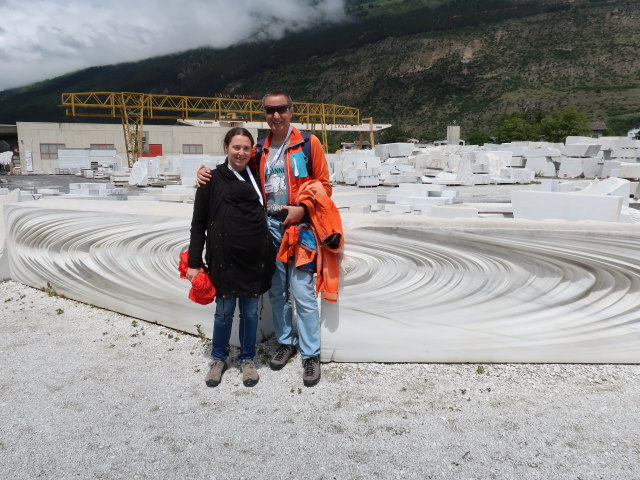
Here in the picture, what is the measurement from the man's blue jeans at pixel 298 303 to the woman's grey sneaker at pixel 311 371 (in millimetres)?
32

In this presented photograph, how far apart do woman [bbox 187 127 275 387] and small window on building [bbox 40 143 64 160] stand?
34.3m

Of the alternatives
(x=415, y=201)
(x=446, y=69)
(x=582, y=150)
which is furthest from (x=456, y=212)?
(x=446, y=69)

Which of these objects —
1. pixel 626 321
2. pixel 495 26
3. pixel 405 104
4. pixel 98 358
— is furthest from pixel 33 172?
pixel 495 26

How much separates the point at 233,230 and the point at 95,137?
35.4 m

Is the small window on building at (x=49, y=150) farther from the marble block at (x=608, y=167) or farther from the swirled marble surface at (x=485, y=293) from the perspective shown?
the swirled marble surface at (x=485, y=293)

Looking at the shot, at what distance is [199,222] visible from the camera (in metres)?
2.67

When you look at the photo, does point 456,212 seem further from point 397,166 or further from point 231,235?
point 397,166

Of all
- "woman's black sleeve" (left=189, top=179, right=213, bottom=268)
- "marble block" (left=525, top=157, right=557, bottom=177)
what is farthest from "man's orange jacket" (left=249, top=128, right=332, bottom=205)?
"marble block" (left=525, top=157, right=557, bottom=177)

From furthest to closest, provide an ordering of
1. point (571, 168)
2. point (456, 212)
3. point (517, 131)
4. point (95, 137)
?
point (517, 131) → point (95, 137) → point (571, 168) → point (456, 212)

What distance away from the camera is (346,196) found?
7.79 metres

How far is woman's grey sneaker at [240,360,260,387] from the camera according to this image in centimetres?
275

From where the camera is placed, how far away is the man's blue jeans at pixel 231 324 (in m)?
2.80

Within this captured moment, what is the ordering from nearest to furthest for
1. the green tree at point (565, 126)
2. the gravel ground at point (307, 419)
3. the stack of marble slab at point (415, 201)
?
the gravel ground at point (307, 419)
the stack of marble slab at point (415, 201)
the green tree at point (565, 126)

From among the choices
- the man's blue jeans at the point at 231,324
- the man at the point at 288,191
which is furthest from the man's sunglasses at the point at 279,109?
the man's blue jeans at the point at 231,324
